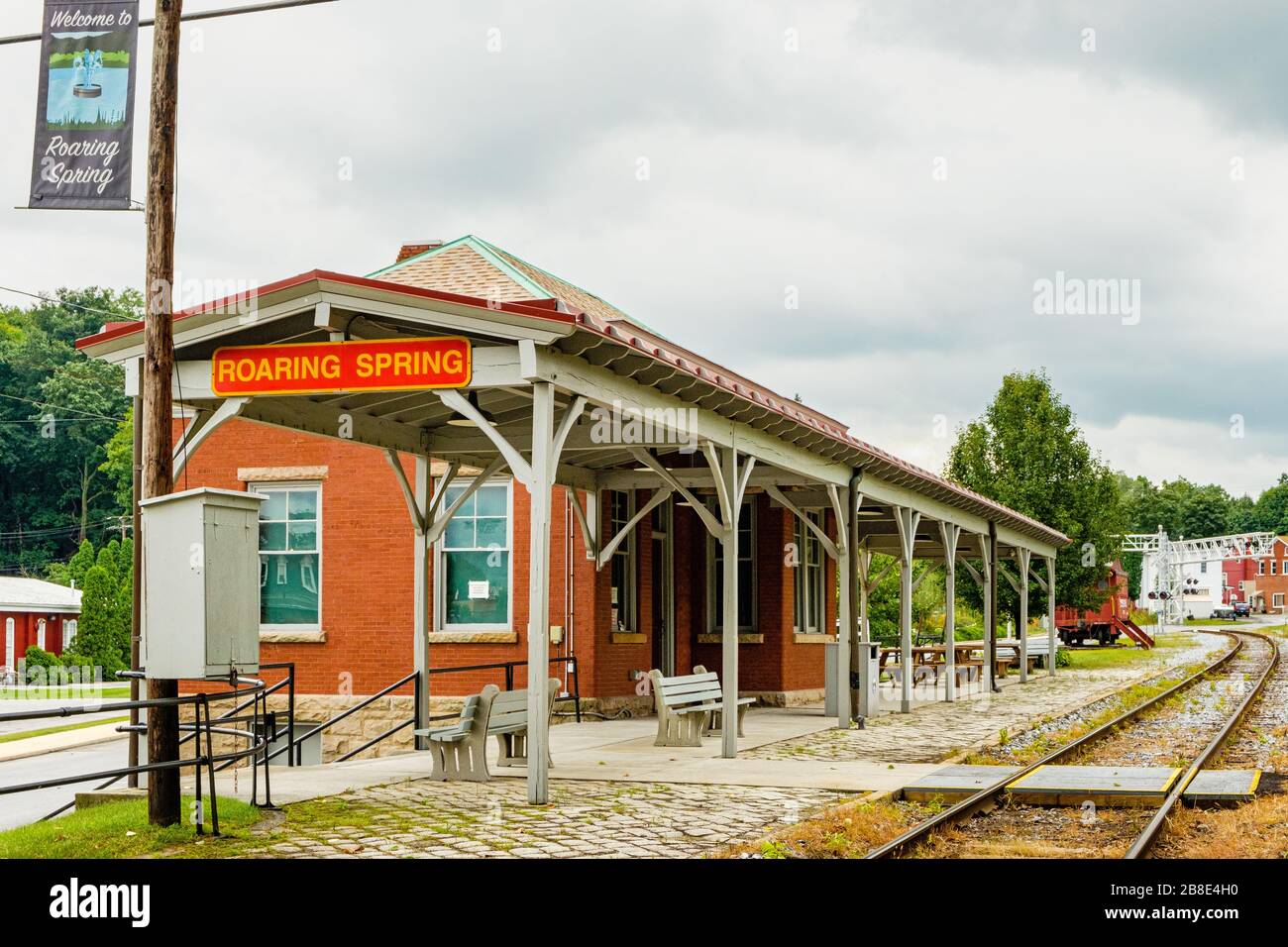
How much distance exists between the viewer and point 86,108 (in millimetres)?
9508

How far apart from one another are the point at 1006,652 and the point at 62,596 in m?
33.3

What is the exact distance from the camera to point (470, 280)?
2069cm

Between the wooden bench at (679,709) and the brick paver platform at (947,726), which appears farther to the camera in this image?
the wooden bench at (679,709)

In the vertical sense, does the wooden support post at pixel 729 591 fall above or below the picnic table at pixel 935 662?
above

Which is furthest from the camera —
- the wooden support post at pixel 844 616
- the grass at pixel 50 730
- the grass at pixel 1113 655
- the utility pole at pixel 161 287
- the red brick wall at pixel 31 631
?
the red brick wall at pixel 31 631

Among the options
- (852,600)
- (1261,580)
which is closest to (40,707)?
(852,600)

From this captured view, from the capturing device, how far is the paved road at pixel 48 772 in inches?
649

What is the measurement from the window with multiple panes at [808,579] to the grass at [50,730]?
13.8 meters

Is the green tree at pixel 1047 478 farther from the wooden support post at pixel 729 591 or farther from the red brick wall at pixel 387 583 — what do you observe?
the wooden support post at pixel 729 591

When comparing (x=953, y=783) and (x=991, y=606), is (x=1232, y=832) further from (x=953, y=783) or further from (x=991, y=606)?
(x=991, y=606)

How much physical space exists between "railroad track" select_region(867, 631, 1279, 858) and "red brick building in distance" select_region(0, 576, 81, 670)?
1481 inches

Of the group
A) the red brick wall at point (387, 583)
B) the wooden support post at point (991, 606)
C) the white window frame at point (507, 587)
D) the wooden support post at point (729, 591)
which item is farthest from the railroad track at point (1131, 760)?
the white window frame at point (507, 587)

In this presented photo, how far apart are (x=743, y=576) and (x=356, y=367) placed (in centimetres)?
1248
